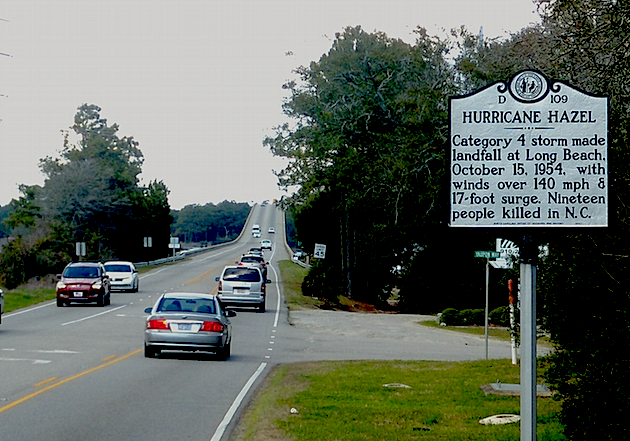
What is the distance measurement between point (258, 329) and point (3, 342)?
9.49 m

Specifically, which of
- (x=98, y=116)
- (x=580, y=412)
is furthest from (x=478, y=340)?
(x=98, y=116)

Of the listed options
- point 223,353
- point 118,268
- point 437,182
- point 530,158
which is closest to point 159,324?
point 223,353

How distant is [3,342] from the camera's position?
2277 cm

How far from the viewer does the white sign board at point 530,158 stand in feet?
25.8

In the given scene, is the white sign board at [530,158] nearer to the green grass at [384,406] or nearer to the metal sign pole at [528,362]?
the metal sign pole at [528,362]

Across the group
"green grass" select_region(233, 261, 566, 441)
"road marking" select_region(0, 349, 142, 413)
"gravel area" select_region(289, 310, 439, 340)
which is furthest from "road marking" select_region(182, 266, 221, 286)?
"green grass" select_region(233, 261, 566, 441)

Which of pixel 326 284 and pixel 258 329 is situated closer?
pixel 258 329

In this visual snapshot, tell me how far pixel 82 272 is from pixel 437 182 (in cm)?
1589

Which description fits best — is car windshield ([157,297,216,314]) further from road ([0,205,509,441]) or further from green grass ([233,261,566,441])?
green grass ([233,261,566,441])

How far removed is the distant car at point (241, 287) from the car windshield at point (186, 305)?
55.2 feet

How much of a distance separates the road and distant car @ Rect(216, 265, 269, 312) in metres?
0.76

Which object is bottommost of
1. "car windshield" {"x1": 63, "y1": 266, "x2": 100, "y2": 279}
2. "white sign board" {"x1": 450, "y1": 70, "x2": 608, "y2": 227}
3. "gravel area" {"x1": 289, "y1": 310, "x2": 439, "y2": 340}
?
"gravel area" {"x1": 289, "y1": 310, "x2": 439, "y2": 340}

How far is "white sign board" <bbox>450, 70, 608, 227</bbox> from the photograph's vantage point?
7.88 metres

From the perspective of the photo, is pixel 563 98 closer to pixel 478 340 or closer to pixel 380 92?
pixel 478 340
